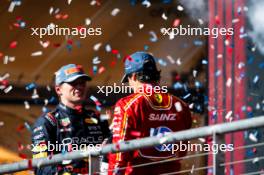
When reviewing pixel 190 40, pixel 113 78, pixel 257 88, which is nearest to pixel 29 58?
pixel 113 78

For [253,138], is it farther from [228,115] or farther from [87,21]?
[87,21]

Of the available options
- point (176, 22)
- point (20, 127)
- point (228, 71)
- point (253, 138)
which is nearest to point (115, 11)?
point (176, 22)

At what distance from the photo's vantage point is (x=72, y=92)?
19.5 ft

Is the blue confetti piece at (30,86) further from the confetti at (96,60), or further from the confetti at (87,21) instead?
the confetti at (87,21)

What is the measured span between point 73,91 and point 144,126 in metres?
0.78

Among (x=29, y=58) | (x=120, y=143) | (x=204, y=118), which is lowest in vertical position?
(x=120, y=143)

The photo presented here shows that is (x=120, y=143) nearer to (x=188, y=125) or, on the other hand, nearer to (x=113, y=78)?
(x=188, y=125)

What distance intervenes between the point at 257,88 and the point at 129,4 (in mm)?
1309

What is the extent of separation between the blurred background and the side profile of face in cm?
153

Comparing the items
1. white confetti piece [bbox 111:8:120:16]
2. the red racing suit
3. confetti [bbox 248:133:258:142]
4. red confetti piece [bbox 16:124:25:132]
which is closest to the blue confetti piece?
red confetti piece [bbox 16:124:25:132]

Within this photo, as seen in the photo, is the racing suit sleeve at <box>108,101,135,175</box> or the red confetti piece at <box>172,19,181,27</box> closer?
the racing suit sleeve at <box>108,101,135,175</box>

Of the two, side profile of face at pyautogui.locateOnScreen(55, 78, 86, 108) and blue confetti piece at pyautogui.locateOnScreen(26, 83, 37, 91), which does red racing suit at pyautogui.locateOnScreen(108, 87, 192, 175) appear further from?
blue confetti piece at pyautogui.locateOnScreen(26, 83, 37, 91)

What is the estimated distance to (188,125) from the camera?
5.61 m

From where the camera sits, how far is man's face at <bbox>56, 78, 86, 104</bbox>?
5887mm
